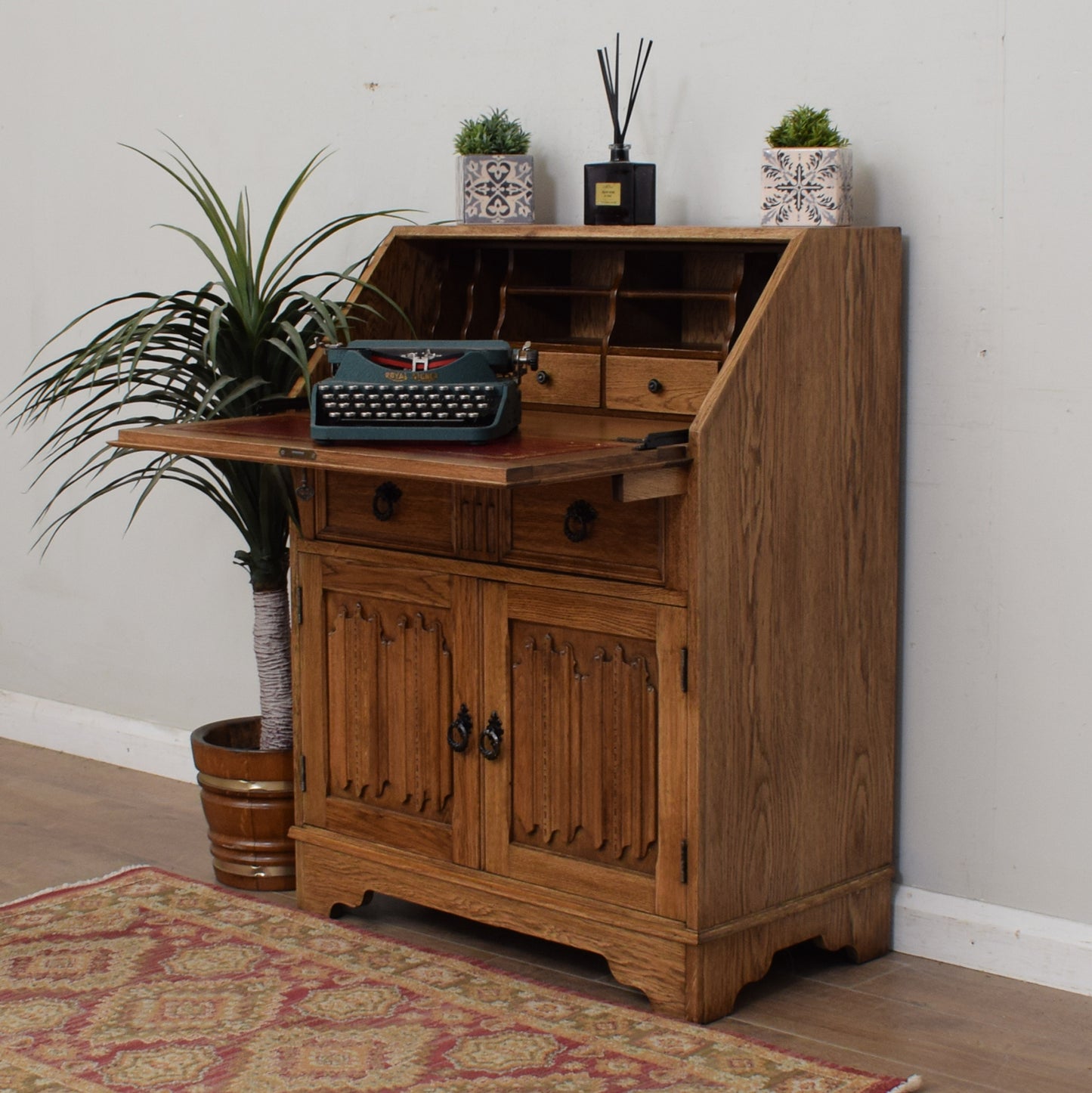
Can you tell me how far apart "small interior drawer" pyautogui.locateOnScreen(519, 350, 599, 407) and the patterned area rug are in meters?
1.12

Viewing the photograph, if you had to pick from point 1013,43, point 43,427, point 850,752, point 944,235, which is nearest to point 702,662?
point 850,752

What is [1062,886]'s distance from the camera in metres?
3.20

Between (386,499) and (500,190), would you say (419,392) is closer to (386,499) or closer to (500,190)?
(386,499)

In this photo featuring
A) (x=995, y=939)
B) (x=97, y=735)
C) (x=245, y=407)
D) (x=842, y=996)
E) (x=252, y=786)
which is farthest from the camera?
(x=97, y=735)

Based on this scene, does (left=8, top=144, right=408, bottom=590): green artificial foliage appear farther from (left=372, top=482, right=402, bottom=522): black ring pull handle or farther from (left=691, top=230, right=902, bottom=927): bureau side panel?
(left=691, top=230, right=902, bottom=927): bureau side panel

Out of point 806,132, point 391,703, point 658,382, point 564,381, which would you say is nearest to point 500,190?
point 564,381

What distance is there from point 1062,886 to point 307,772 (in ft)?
5.01

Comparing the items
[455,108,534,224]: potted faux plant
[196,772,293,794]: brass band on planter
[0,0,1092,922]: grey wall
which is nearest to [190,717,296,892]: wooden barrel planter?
[196,772,293,794]: brass band on planter

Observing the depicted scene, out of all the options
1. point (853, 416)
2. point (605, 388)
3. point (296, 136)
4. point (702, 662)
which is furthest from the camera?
point (296, 136)

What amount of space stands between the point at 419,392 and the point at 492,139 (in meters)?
0.89

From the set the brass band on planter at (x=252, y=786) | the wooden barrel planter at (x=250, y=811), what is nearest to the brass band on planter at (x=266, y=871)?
the wooden barrel planter at (x=250, y=811)

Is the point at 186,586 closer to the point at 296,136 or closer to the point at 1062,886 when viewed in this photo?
the point at 296,136

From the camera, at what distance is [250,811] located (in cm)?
373

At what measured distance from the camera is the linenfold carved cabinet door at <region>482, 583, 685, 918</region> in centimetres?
299
